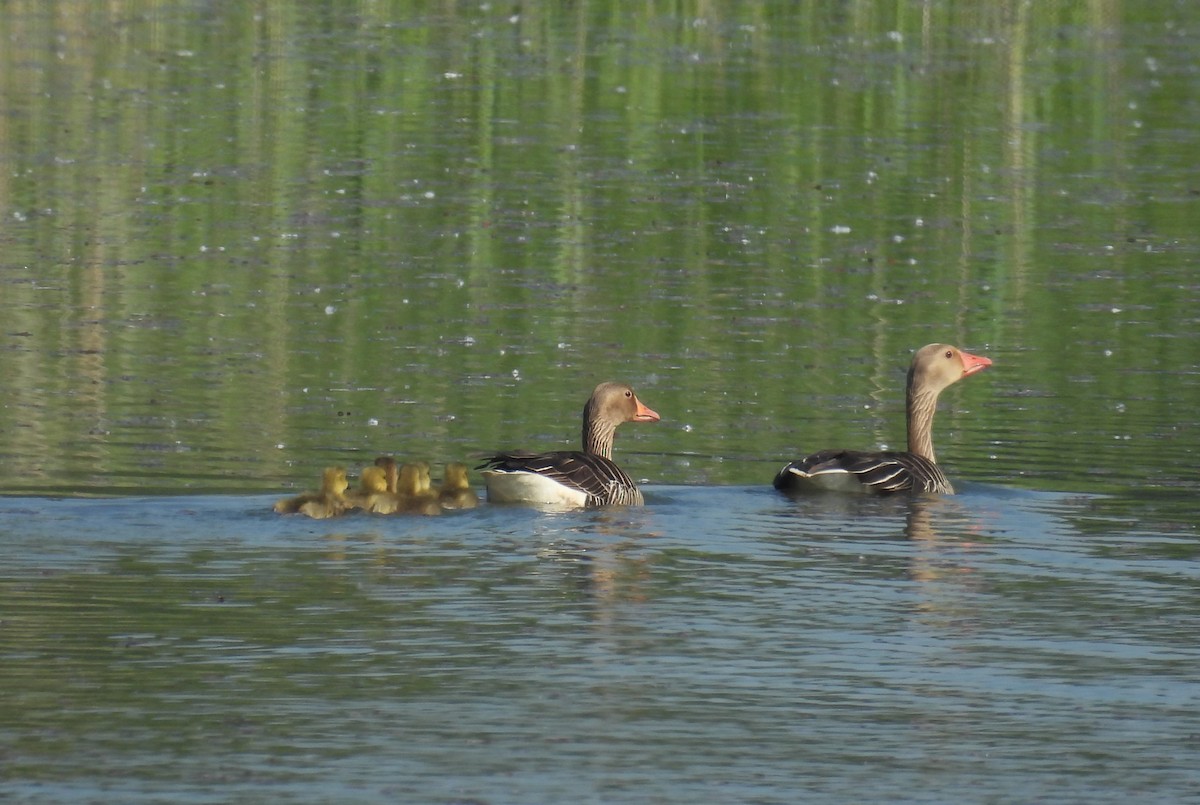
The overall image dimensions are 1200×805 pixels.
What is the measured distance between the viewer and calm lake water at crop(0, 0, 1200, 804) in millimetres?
9219

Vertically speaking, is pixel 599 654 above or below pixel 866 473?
below

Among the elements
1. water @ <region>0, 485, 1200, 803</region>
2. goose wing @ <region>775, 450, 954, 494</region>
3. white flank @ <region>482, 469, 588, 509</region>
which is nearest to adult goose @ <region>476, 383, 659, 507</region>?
white flank @ <region>482, 469, 588, 509</region>

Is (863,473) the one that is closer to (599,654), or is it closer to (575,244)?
(599,654)

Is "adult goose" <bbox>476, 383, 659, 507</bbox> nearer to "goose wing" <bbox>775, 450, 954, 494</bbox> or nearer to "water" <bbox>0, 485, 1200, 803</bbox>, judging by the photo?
"water" <bbox>0, 485, 1200, 803</bbox>

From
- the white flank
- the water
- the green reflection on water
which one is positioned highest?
the green reflection on water

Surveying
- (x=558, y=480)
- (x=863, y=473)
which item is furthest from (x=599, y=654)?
(x=863, y=473)

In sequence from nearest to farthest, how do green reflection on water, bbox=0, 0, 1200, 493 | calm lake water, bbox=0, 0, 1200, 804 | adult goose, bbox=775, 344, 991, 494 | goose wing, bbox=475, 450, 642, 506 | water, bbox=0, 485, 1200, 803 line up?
water, bbox=0, 485, 1200, 803, calm lake water, bbox=0, 0, 1200, 804, goose wing, bbox=475, 450, 642, 506, adult goose, bbox=775, 344, 991, 494, green reflection on water, bbox=0, 0, 1200, 493

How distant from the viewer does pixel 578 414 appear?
56.6 ft

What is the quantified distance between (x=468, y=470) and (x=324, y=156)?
15783mm

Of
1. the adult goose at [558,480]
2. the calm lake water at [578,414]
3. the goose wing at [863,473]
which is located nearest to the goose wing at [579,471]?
the adult goose at [558,480]

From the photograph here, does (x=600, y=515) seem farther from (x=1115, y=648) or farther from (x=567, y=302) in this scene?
(x=567, y=302)

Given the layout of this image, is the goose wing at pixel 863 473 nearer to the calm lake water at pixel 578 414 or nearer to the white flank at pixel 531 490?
the calm lake water at pixel 578 414

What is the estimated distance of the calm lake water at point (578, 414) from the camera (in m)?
9.22

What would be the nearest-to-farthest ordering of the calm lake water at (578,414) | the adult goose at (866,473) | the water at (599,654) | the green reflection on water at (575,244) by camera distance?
the water at (599,654)
the calm lake water at (578,414)
the adult goose at (866,473)
the green reflection on water at (575,244)
